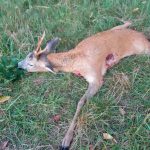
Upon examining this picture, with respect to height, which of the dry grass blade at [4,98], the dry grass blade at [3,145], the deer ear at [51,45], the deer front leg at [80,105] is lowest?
the dry grass blade at [3,145]

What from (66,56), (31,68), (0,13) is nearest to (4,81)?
(31,68)

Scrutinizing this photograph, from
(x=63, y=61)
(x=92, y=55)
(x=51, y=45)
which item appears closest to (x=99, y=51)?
(x=92, y=55)

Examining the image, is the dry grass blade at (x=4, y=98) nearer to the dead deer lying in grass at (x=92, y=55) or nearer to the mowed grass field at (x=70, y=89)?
the mowed grass field at (x=70, y=89)

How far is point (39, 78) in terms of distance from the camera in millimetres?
6297

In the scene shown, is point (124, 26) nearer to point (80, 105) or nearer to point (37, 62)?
point (37, 62)

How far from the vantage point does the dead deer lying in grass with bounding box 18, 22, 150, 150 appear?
6.10 m

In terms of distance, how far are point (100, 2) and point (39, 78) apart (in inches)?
75.3

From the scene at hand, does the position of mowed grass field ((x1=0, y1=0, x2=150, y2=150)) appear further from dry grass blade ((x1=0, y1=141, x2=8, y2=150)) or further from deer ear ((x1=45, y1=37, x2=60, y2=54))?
deer ear ((x1=45, y1=37, x2=60, y2=54))

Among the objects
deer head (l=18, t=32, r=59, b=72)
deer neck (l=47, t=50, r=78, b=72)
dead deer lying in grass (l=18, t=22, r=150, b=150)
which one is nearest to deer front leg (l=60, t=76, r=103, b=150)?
dead deer lying in grass (l=18, t=22, r=150, b=150)

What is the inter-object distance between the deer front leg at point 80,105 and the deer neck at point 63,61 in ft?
1.33

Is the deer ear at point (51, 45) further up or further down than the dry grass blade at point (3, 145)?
further up

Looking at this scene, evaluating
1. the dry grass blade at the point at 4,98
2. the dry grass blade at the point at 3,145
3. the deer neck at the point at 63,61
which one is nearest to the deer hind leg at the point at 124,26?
the deer neck at the point at 63,61

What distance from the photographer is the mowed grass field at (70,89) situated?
5.38m

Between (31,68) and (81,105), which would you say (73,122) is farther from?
(31,68)
